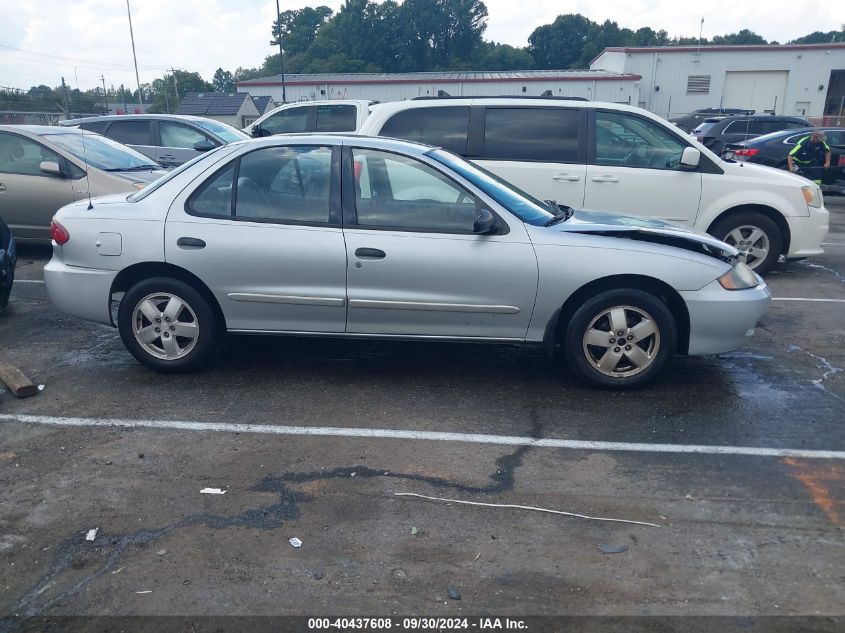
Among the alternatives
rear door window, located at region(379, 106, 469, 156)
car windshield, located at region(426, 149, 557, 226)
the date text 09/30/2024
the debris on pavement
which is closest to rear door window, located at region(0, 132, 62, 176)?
rear door window, located at region(379, 106, 469, 156)

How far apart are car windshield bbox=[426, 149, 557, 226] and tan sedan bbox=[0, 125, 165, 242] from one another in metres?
4.97

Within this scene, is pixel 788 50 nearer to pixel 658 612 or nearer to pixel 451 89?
pixel 451 89

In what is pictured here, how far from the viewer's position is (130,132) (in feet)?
41.7

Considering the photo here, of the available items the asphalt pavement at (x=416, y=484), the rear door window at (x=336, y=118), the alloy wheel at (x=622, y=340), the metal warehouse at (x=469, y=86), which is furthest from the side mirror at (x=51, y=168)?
the metal warehouse at (x=469, y=86)

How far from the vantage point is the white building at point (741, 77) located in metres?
40.8

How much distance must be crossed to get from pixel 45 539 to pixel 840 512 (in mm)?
3817

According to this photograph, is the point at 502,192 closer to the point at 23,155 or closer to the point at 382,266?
the point at 382,266

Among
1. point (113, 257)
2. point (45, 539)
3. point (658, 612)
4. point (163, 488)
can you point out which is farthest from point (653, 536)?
point (113, 257)

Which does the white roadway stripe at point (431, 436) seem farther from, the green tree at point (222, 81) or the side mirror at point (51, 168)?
the green tree at point (222, 81)

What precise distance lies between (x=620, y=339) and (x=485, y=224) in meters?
1.21

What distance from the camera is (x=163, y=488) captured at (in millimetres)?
3771

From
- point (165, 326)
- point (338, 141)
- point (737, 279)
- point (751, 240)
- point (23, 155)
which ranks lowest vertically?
point (165, 326)

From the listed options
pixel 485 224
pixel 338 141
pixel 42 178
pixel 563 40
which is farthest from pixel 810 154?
pixel 563 40

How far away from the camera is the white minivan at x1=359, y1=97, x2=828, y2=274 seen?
25.7 ft
